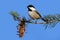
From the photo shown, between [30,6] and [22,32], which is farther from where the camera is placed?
[30,6]

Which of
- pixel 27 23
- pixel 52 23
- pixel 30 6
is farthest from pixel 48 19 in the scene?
pixel 30 6

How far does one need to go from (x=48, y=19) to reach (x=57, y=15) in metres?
0.07

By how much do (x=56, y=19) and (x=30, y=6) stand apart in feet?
1.62

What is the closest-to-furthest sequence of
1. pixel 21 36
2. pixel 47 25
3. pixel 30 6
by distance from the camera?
pixel 21 36 < pixel 47 25 < pixel 30 6

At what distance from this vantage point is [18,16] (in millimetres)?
728

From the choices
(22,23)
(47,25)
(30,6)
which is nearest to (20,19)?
(22,23)

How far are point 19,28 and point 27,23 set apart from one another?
6 cm

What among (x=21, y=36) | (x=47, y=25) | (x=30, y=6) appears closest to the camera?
(x=21, y=36)

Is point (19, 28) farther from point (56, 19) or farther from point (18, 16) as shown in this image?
point (56, 19)

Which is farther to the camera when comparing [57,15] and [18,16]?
[57,15]

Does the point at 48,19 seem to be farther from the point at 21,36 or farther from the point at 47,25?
the point at 21,36

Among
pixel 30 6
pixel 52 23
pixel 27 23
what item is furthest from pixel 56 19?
pixel 30 6

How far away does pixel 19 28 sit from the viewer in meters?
0.70

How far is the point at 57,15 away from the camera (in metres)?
0.84
